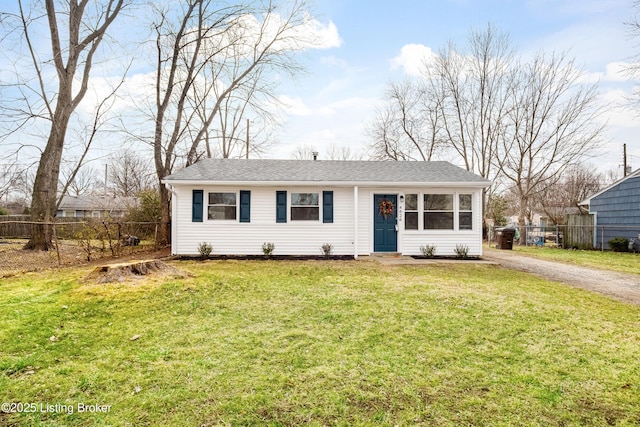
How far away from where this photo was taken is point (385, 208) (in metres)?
11.5

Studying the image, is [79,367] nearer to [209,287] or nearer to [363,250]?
[209,287]

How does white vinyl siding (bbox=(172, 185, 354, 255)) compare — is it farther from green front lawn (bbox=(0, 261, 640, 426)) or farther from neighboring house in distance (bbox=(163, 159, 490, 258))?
green front lawn (bbox=(0, 261, 640, 426))

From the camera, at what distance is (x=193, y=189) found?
1116 centimetres

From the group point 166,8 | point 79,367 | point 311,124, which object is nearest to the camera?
point 79,367

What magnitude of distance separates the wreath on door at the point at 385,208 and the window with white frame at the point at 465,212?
2406 millimetres

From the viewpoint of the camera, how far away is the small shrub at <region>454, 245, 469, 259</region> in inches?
449

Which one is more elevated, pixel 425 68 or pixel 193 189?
pixel 425 68

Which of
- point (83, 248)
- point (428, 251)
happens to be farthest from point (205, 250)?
point (428, 251)

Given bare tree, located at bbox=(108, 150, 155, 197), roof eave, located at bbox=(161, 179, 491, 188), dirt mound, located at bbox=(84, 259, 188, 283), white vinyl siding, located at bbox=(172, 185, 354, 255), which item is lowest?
dirt mound, located at bbox=(84, 259, 188, 283)

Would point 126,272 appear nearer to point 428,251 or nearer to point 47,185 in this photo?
point 47,185

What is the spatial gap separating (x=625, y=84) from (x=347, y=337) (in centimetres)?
1293

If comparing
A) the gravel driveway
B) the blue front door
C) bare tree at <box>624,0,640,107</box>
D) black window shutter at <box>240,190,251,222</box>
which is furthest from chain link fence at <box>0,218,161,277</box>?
bare tree at <box>624,0,640,107</box>

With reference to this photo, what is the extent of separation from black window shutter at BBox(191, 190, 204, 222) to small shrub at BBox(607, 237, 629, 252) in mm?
17485

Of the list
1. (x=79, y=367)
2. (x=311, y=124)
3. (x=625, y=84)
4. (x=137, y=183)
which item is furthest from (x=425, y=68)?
(x=137, y=183)
